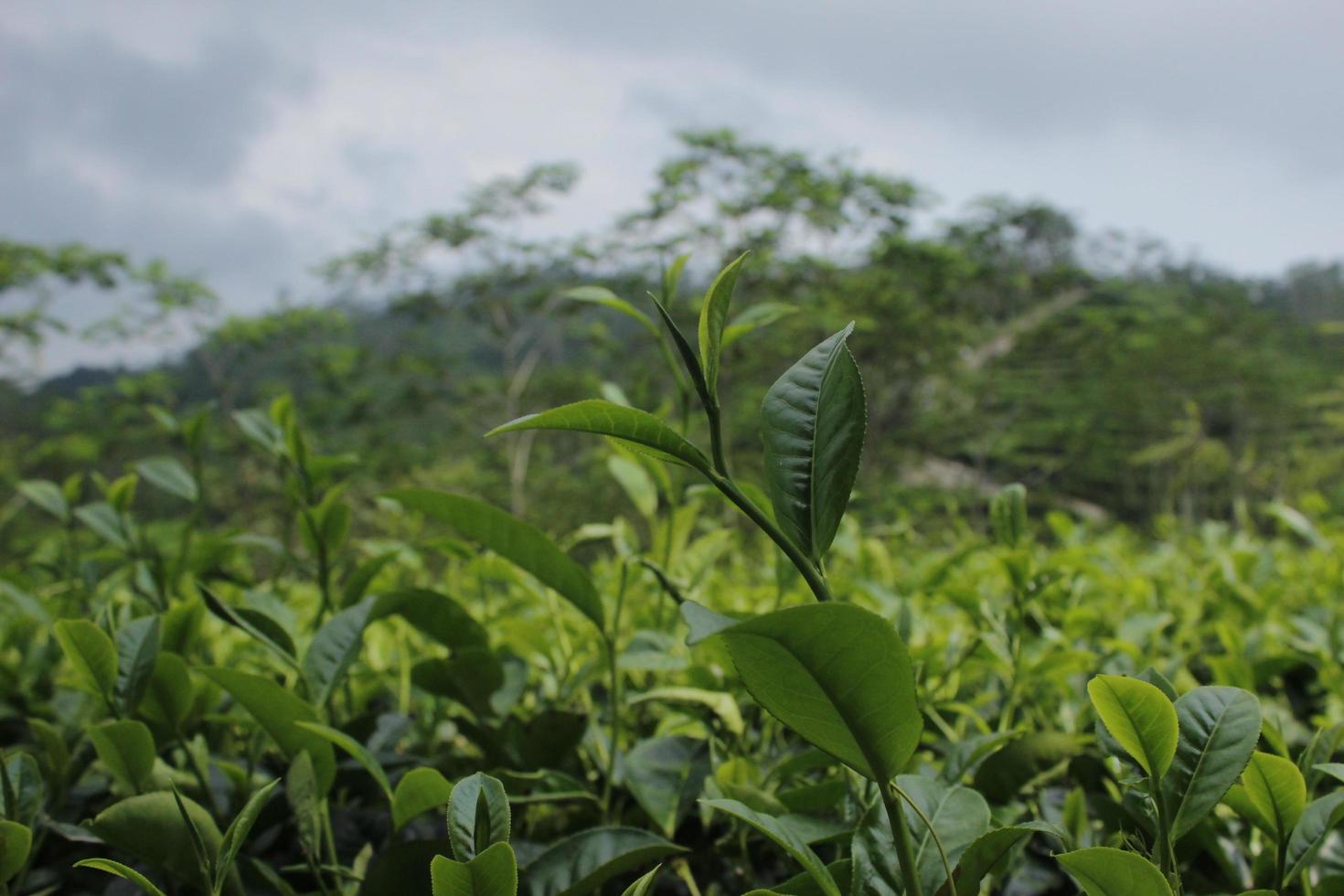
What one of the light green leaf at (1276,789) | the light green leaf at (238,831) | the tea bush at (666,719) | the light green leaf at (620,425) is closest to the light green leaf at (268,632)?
the tea bush at (666,719)

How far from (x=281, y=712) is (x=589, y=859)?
0.17m

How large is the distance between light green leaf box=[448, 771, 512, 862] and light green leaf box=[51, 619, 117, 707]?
0.77 ft

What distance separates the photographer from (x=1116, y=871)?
0.31 meters

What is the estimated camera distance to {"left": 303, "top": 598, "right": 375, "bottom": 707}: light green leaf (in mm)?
491

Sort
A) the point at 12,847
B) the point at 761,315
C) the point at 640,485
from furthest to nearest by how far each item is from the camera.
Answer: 1. the point at 640,485
2. the point at 761,315
3. the point at 12,847

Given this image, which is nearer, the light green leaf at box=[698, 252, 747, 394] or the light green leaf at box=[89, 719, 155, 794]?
the light green leaf at box=[698, 252, 747, 394]

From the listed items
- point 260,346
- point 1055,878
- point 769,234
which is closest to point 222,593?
point 1055,878

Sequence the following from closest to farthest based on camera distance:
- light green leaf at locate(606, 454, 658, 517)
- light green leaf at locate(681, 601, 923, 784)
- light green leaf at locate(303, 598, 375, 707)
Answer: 1. light green leaf at locate(681, 601, 923, 784)
2. light green leaf at locate(303, 598, 375, 707)
3. light green leaf at locate(606, 454, 658, 517)

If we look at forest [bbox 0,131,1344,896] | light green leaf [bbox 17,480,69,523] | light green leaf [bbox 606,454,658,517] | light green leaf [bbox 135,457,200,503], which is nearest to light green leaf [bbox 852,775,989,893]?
forest [bbox 0,131,1344,896]

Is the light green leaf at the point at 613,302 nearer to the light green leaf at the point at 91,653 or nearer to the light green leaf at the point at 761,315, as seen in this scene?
the light green leaf at the point at 761,315

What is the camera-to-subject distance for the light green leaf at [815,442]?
320 mm

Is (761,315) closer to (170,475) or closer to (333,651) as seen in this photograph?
(333,651)

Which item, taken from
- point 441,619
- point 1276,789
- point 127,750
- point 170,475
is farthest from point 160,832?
point 1276,789

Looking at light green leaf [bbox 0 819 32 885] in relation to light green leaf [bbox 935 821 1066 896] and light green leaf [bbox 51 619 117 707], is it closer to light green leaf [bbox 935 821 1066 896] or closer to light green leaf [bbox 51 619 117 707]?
light green leaf [bbox 51 619 117 707]
